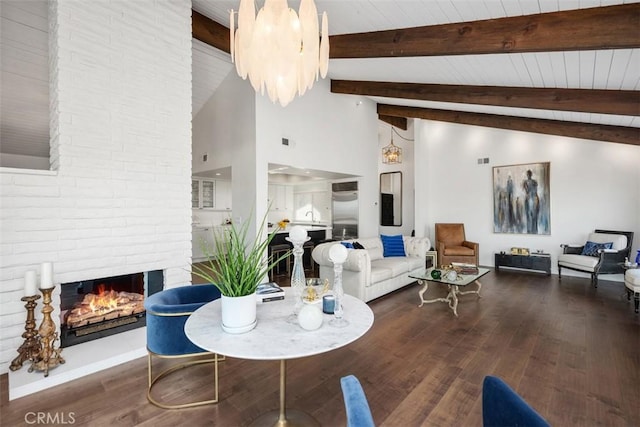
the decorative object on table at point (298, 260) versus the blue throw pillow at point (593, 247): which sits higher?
the decorative object on table at point (298, 260)

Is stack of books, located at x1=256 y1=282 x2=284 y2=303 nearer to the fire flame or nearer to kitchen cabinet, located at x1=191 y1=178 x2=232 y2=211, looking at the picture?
the fire flame

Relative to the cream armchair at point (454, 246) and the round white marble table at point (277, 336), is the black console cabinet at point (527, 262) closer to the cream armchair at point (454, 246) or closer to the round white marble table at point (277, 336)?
the cream armchair at point (454, 246)

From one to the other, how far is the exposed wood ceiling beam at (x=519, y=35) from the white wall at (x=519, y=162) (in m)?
4.20

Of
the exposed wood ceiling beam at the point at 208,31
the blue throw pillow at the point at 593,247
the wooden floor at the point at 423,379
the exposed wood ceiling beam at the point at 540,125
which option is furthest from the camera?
the blue throw pillow at the point at 593,247

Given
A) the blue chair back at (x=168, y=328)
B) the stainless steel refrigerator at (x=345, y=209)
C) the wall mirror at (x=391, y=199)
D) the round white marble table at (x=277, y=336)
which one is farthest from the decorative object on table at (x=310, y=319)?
the wall mirror at (x=391, y=199)

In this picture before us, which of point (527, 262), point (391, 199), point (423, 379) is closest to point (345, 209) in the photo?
point (391, 199)

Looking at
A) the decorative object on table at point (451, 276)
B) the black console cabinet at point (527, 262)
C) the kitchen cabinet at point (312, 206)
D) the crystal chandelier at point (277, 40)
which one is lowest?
the black console cabinet at point (527, 262)

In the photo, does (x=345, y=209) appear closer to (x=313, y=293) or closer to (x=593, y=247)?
(x=593, y=247)

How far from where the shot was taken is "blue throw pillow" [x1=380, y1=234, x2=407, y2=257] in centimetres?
525

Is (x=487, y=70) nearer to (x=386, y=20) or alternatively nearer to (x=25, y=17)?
(x=386, y=20)

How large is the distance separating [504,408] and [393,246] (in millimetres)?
4452

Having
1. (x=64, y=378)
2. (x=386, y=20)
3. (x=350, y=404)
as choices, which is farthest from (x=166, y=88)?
(x=350, y=404)

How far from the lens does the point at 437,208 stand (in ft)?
24.2

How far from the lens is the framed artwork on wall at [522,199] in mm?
5969
